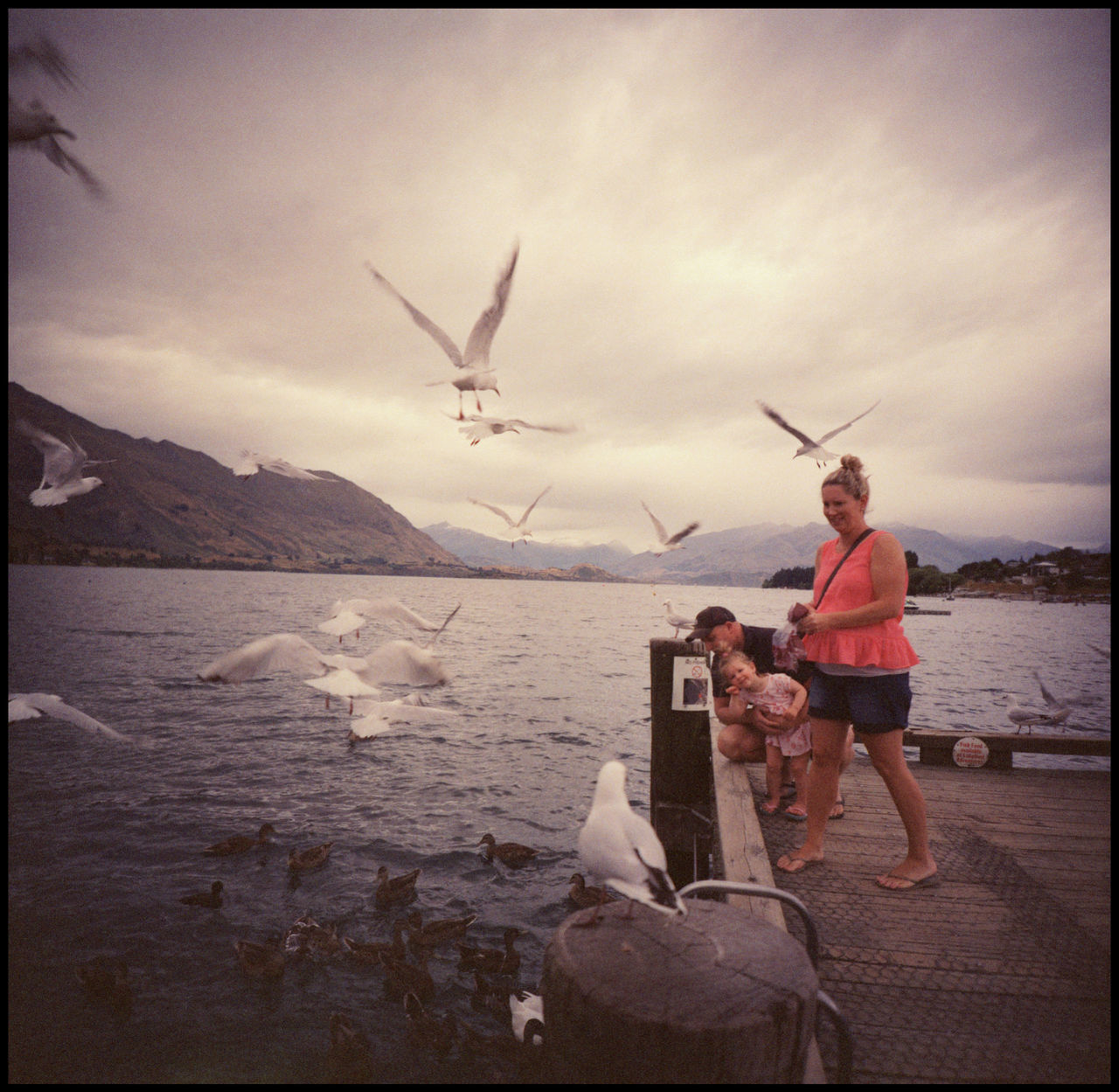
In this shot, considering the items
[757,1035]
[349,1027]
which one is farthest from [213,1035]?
[757,1035]

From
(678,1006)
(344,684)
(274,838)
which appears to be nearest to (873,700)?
(678,1006)

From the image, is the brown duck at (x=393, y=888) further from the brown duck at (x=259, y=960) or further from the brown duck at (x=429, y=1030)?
the brown duck at (x=429, y=1030)

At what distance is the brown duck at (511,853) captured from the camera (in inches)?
390

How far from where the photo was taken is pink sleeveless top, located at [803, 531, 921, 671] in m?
4.30

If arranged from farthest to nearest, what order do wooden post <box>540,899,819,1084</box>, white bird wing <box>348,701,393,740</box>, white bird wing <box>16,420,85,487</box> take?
white bird wing <box>348,701,393,740</box>, white bird wing <box>16,420,85,487</box>, wooden post <box>540,899,819,1084</box>

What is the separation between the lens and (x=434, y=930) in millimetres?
7797

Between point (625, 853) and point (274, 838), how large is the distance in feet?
34.0

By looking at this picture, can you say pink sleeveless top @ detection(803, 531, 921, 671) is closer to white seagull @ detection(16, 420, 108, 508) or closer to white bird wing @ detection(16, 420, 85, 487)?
white seagull @ detection(16, 420, 108, 508)

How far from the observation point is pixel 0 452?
380 cm

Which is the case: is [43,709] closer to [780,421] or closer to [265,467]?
[265,467]

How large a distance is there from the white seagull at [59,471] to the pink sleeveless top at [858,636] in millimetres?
6128

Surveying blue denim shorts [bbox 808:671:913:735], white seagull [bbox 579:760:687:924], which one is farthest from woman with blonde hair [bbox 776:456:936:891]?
white seagull [bbox 579:760:687:924]

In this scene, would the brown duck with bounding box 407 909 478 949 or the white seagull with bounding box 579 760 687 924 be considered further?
the brown duck with bounding box 407 909 478 949

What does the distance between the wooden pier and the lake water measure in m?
3.64
